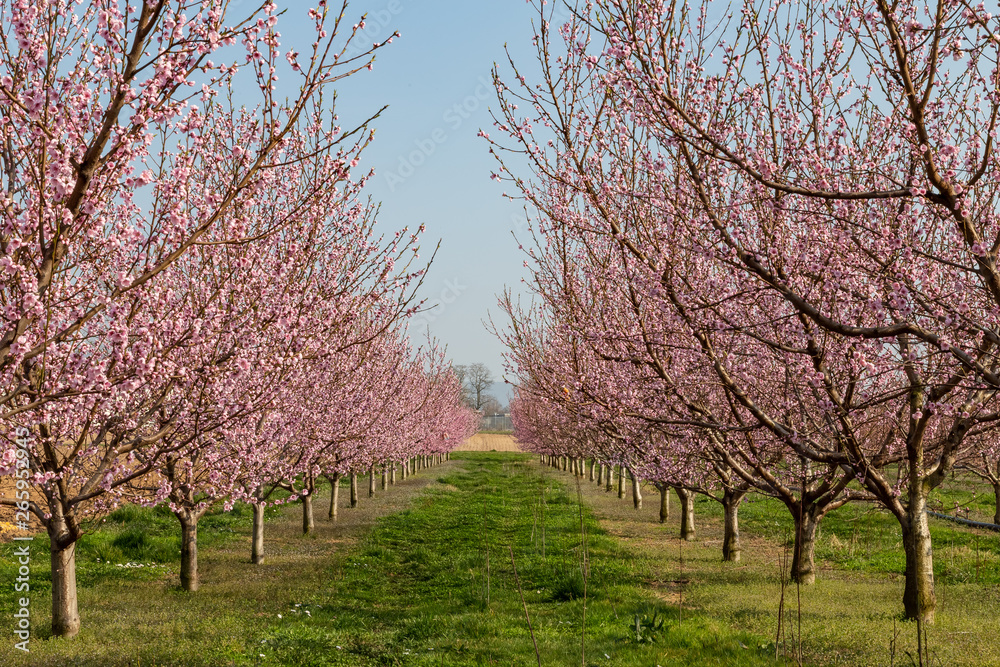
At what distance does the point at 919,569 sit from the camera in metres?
9.62

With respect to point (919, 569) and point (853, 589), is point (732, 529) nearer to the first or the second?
point (853, 589)

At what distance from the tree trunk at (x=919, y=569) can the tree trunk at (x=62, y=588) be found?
38.1 ft

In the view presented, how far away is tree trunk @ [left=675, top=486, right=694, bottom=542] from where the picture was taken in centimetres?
1881

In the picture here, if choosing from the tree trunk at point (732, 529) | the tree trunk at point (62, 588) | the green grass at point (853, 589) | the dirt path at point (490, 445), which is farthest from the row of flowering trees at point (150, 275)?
the dirt path at point (490, 445)

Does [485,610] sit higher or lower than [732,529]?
lower

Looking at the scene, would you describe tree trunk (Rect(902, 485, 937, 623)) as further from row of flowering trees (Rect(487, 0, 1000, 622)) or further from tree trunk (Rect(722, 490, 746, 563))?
tree trunk (Rect(722, 490, 746, 563))

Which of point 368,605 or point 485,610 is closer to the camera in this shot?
point 485,610

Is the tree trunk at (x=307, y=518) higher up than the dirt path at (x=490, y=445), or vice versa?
the tree trunk at (x=307, y=518)

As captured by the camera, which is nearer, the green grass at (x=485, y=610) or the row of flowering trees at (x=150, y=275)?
the row of flowering trees at (x=150, y=275)

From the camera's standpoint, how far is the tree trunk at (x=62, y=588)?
8.95m

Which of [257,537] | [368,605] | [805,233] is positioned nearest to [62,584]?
[368,605]

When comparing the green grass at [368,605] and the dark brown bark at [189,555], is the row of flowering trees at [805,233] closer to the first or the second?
the green grass at [368,605]

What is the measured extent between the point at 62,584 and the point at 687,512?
1506cm

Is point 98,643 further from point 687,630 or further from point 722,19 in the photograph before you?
point 722,19
